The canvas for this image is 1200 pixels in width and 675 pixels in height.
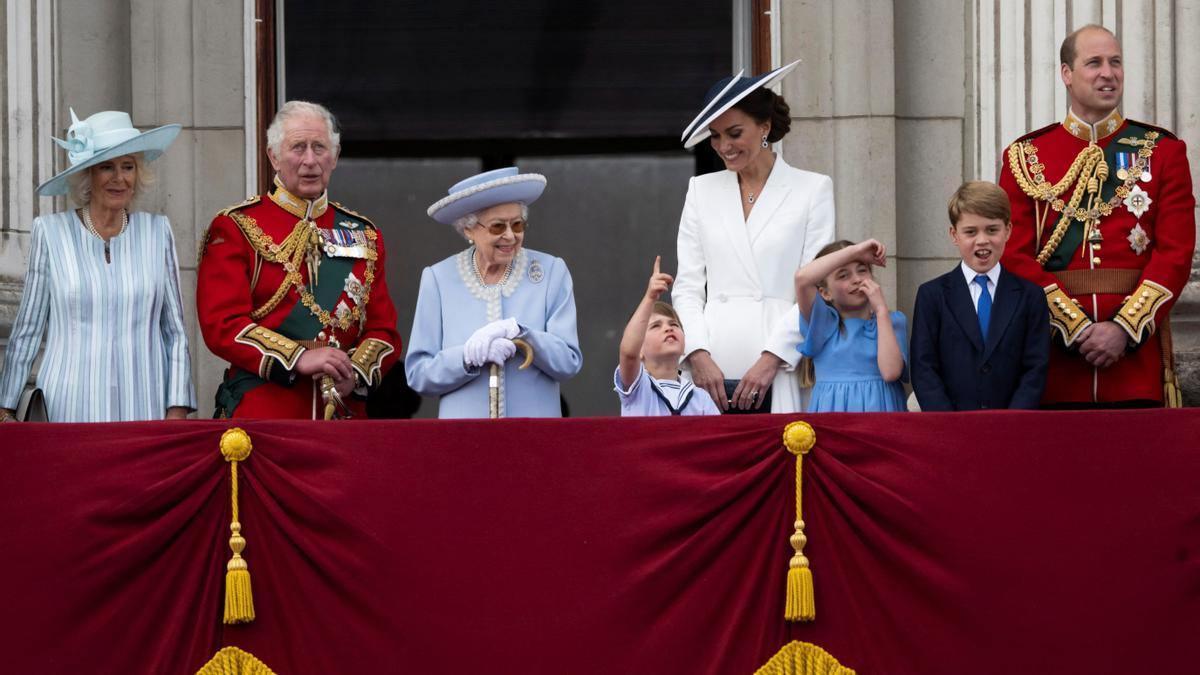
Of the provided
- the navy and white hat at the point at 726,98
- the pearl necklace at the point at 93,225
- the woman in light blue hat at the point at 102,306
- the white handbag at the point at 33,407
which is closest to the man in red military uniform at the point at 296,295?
the woman in light blue hat at the point at 102,306

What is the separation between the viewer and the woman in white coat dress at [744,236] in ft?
23.4

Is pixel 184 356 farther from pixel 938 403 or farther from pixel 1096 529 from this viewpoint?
pixel 1096 529

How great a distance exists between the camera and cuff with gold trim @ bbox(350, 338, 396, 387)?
6.90 meters

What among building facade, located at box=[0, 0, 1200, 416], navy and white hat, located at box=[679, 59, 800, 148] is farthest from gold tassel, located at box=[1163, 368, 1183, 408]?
building facade, located at box=[0, 0, 1200, 416]

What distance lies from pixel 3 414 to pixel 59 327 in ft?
1.10

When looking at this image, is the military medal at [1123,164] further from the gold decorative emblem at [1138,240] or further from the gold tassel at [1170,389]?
the gold tassel at [1170,389]

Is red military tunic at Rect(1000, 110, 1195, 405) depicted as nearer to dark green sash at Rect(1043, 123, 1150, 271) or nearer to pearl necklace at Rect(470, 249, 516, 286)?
dark green sash at Rect(1043, 123, 1150, 271)

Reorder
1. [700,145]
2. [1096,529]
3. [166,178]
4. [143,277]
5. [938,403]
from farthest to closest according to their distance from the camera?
[700,145], [166,178], [143,277], [938,403], [1096,529]

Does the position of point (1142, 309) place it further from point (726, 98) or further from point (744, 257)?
point (726, 98)

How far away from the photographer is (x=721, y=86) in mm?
7258

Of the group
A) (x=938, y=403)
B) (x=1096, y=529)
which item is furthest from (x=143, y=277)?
(x=1096, y=529)

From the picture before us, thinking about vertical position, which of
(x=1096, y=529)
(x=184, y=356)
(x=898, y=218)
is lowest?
(x=1096, y=529)

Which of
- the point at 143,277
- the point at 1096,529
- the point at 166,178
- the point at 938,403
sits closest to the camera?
the point at 1096,529

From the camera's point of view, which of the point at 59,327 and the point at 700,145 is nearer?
the point at 59,327
